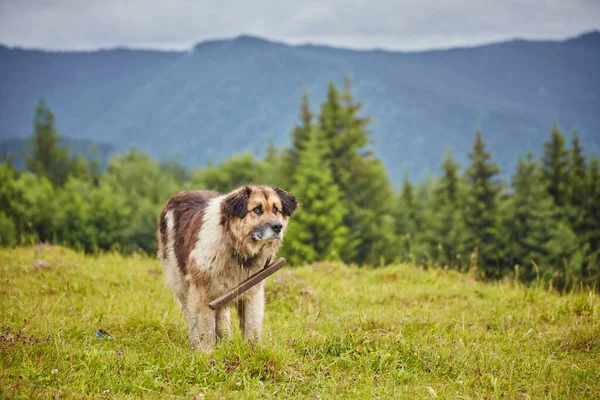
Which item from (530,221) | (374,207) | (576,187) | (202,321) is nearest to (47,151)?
(374,207)

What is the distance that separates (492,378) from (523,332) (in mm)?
2070

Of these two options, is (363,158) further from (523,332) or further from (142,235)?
(523,332)

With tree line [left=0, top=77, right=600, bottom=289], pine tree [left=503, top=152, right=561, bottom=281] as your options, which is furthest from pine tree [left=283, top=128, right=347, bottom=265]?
pine tree [left=503, top=152, right=561, bottom=281]

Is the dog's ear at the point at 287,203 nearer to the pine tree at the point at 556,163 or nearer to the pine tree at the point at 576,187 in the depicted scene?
the pine tree at the point at 576,187

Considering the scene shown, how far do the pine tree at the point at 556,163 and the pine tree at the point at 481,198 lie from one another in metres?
6.35

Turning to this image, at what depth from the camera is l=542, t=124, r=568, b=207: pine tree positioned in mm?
45219

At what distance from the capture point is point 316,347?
5.73m

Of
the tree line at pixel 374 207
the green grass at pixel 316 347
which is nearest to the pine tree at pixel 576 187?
the tree line at pixel 374 207

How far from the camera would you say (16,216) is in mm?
55938

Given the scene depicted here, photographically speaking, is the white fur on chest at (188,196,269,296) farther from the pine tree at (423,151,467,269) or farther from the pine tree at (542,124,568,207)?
the pine tree at (542,124,568,207)

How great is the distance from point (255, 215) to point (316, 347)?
180 cm

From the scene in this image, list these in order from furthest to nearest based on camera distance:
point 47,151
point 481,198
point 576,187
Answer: point 47,151 < point 576,187 < point 481,198

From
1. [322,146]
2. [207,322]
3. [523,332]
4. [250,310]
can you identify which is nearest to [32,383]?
[207,322]

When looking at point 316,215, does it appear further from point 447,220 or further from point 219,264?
point 219,264
